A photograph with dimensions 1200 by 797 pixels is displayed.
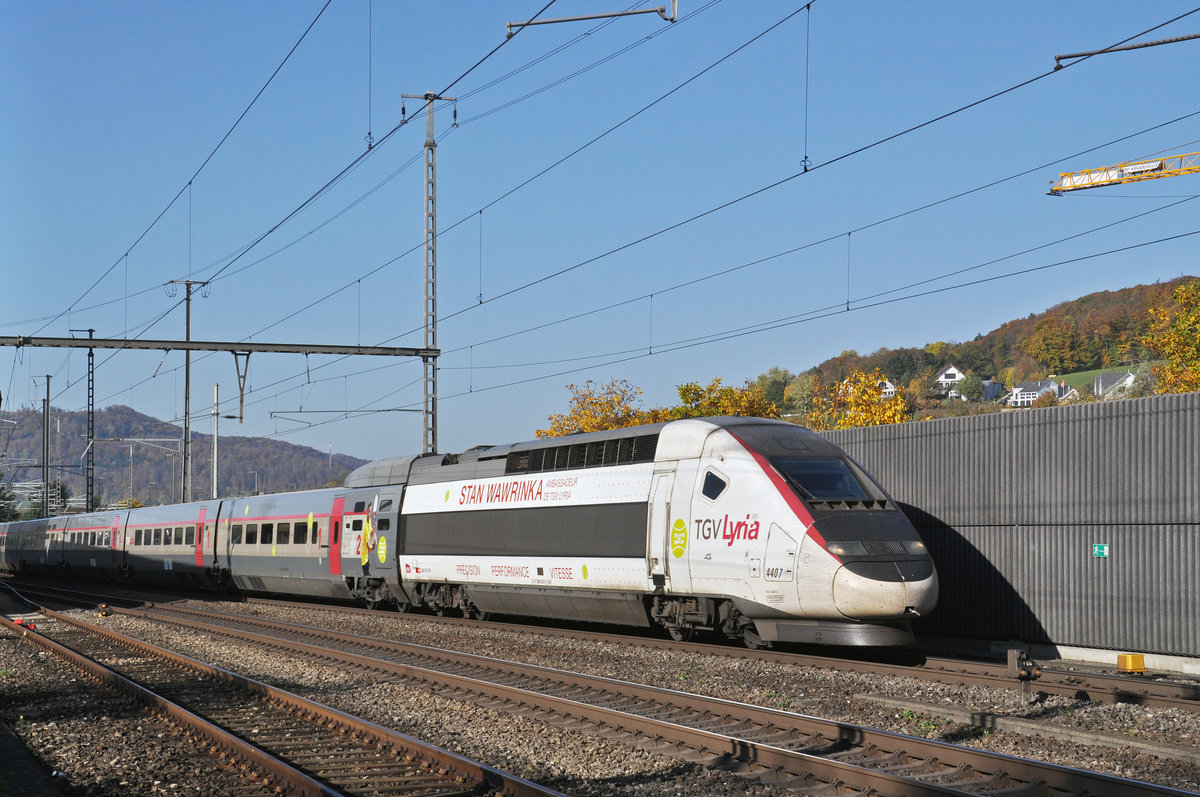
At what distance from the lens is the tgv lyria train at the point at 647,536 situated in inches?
587

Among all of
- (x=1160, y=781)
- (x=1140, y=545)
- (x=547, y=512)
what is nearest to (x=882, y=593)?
(x=1140, y=545)

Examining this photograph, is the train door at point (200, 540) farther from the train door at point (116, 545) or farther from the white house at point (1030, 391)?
the white house at point (1030, 391)

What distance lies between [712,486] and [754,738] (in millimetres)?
6622

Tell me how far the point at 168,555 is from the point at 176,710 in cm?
3334

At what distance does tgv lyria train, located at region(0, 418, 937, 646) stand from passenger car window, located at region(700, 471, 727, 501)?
53 millimetres

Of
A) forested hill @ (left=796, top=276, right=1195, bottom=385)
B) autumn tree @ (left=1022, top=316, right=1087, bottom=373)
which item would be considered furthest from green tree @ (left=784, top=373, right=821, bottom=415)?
autumn tree @ (left=1022, top=316, right=1087, bottom=373)

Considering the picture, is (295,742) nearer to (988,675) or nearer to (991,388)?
(988,675)

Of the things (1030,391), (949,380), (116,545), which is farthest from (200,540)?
(949,380)

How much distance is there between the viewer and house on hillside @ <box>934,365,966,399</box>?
175 metres

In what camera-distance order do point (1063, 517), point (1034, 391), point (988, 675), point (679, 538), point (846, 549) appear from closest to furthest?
point (988, 675) → point (846, 549) → point (679, 538) → point (1063, 517) → point (1034, 391)

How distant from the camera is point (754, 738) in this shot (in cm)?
1034

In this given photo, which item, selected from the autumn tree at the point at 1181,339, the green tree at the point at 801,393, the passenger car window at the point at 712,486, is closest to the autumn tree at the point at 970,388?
the green tree at the point at 801,393

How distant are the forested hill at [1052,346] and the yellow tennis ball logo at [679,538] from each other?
4713 inches

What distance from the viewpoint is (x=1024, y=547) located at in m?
18.4
